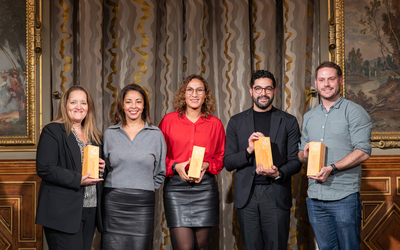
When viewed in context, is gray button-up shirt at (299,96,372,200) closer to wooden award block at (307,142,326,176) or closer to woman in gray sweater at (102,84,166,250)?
wooden award block at (307,142,326,176)

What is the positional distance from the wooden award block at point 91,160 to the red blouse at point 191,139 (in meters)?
0.54

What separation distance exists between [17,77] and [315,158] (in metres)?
2.65

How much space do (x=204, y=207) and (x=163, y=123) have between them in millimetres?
683

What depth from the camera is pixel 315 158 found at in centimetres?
212

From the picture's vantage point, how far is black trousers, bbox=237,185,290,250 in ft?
7.49

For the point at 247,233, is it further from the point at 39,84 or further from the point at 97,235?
the point at 39,84

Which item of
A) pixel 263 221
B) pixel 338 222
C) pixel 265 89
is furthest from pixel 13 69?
pixel 338 222

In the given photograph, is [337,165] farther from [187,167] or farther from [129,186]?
[129,186]

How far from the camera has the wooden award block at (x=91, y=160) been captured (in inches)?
83.1

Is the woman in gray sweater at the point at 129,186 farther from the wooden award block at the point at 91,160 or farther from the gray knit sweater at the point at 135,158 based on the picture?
the wooden award block at the point at 91,160

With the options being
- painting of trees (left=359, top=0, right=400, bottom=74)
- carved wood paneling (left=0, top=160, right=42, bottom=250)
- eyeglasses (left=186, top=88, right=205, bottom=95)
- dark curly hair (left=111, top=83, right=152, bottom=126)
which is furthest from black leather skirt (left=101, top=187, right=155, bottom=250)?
painting of trees (left=359, top=0, right=400, bottom=74)

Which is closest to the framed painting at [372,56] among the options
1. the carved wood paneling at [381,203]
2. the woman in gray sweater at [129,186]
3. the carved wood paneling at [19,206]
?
the carved wood paneling at [381,203]

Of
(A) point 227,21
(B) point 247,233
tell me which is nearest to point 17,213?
(B) point 247,233

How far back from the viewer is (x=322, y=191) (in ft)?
7.25
